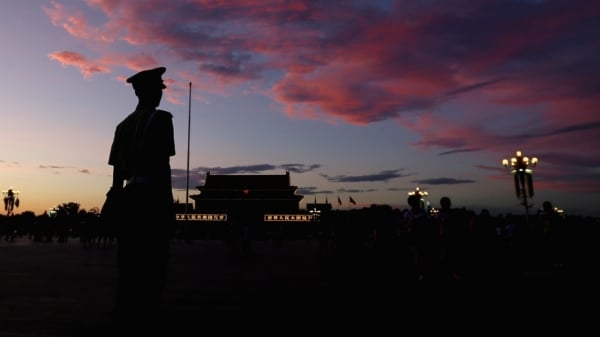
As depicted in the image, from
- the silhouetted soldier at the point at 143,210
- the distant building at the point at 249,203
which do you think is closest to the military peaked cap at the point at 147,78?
the silhouetted soldier at the point at 143,210

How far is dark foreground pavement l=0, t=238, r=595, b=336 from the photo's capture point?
4.12 m

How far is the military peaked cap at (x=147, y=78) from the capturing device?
3.58 meters

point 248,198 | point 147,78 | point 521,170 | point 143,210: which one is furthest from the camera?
point 248,198

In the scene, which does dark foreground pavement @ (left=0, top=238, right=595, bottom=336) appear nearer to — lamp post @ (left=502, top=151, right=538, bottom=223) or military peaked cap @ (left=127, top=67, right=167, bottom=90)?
military peaked cap @ (left=127, top=67, right=167, bottom=90)

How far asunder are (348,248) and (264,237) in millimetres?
38911

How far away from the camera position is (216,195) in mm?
63969

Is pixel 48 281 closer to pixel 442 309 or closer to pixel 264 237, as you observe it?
pixel 442 309

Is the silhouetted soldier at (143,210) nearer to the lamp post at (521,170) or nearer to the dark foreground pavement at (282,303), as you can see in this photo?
the dark foreground pavement at (282,303)

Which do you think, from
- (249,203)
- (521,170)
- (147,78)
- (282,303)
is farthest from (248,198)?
(147,78)

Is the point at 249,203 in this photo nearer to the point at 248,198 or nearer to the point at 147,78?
the point at 248,198

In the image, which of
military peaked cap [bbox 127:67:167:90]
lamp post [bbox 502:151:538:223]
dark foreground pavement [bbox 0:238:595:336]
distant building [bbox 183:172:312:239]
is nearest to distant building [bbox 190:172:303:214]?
distant building [bbox 183:172:312:239]

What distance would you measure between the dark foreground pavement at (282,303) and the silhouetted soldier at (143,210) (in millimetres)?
326

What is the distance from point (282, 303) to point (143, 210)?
2.81 m

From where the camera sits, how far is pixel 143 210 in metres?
3.25
